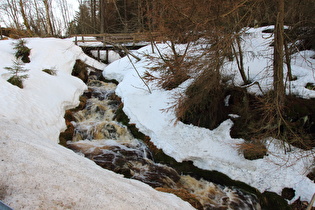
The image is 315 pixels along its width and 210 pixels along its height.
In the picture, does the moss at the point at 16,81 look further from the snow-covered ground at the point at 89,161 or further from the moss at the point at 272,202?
the moss at the point at 272,202

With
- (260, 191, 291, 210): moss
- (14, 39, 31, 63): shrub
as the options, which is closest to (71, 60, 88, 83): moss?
(14, 39, 31, 63): shrub

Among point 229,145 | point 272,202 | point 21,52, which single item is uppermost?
point 21,52

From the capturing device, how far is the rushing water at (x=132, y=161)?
4.82 m

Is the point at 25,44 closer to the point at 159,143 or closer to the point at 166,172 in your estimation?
the point at 159,143

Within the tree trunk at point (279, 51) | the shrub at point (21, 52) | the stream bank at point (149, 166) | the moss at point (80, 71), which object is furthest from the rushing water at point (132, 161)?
the shrub at point (21, 52)

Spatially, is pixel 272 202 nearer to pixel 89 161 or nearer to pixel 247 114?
pixel 247 114

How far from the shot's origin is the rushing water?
4824mm

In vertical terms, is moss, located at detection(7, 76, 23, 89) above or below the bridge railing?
below

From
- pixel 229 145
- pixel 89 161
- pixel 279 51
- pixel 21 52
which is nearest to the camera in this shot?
pixel 89 161

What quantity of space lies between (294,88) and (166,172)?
517 centimetres

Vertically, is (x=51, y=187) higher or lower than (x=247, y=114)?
higher

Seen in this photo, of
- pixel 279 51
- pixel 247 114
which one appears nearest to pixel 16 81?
pixel 247 114

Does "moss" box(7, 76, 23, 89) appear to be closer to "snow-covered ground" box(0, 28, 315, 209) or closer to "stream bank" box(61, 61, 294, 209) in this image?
"snow-covered ground" box(0, 28, 315, 209)

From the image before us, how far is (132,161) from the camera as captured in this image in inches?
231
